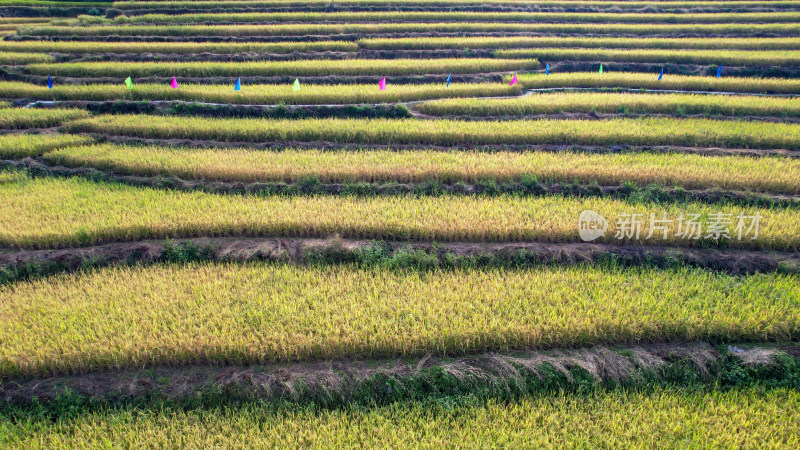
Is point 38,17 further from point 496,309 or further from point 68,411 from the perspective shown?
point 496,309

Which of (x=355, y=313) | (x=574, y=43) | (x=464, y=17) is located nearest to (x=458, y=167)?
(x=355, y=313)

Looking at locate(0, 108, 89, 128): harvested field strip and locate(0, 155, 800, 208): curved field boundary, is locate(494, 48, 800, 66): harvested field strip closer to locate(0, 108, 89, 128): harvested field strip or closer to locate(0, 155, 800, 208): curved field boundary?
locate(0, 155, 800, 208): curved field boundary

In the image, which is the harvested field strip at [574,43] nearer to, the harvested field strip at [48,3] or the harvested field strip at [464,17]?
the harvested field strip at [464,17]

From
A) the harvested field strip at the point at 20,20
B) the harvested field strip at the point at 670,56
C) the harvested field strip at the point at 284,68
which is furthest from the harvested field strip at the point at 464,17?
the harvested field strip at the point at 284,68

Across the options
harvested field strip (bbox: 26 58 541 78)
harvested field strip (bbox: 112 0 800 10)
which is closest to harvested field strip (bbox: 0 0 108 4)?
harvested field strip (bbox: 112 0 800 10)

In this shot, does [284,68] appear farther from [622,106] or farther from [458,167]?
[622,106]

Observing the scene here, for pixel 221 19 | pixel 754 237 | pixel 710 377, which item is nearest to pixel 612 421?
pixel 710 377
